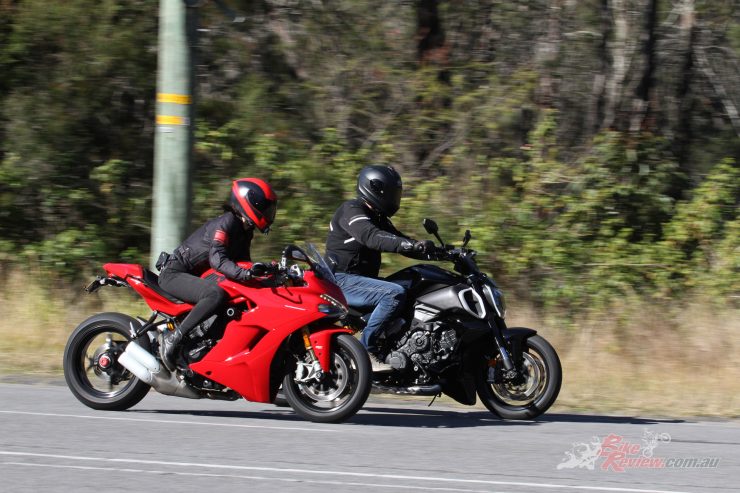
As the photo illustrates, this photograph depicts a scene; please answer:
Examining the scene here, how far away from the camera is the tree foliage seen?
575 inches

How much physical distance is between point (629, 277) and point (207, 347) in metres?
7.34

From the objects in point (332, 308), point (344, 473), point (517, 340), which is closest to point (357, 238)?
point (332, 308)

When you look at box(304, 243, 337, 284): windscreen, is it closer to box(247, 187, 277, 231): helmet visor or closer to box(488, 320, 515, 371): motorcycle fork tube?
box(247, 187, 277, 231): helmet visor

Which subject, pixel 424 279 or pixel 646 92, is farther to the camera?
pixel 646 92

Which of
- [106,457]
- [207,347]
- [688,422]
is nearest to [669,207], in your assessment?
[688,422]

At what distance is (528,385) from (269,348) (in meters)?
2.12

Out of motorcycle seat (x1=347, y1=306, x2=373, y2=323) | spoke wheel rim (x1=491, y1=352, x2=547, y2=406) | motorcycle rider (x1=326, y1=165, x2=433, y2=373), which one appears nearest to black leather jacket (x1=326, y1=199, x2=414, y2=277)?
motorcycle rider (x1=326, y1=165, x2=433, y2=373)

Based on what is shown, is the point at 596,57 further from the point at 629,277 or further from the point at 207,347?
the point at 207,347

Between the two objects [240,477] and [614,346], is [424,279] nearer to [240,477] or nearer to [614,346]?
[240,477]

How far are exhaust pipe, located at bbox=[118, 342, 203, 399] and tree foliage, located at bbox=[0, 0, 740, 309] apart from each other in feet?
20.7

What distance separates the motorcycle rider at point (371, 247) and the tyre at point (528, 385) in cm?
87

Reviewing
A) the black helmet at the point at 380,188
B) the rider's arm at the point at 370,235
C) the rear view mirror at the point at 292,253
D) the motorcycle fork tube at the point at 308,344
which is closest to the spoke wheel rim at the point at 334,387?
the motorcycle fork tube at the point at 308,344

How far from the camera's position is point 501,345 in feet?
28.9

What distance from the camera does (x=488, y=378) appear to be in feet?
29.6
